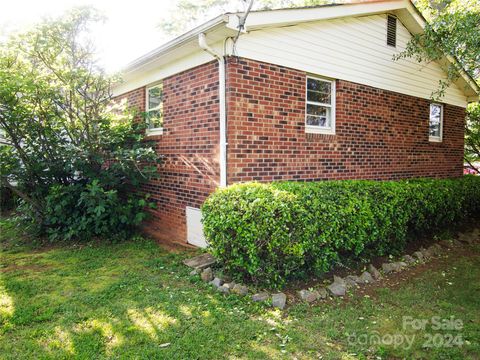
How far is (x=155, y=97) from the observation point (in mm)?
7645

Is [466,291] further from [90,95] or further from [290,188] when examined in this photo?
[90,95]

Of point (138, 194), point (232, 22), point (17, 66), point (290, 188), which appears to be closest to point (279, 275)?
point (290, 188)

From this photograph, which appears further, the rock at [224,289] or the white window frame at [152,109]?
the white window frame at [152,109]

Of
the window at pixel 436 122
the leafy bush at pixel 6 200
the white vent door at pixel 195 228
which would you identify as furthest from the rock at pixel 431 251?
the leafy bush at pixel 6 200

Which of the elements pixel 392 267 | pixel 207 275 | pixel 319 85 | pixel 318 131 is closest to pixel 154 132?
pixel 318 131

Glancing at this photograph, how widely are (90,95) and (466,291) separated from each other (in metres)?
7.33

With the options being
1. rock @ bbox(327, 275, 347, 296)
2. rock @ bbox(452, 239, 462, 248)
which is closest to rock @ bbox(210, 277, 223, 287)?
rock @ bbox(327, 275, 347, 296)

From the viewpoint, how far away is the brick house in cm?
544

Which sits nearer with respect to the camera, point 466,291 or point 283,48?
point 466,291

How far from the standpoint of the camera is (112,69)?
256 inches

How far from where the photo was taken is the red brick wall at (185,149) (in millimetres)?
5680

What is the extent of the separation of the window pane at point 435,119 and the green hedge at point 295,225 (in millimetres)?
5254

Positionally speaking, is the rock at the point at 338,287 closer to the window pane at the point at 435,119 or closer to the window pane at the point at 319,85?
the window pane at the point at 319,85

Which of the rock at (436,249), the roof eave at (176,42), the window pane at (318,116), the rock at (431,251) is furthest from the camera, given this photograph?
the window pane at (318,116)
